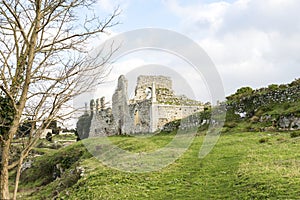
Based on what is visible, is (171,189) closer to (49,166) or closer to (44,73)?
(44,73)

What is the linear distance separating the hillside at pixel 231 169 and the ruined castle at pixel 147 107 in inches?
329

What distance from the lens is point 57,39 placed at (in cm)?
1106

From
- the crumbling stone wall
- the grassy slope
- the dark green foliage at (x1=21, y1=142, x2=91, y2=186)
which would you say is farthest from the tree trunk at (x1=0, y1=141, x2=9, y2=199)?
the crumbling stone wall

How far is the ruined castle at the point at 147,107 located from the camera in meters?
39.1

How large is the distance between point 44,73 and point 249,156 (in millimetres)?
10772

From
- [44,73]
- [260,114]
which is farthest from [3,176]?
[260,114]

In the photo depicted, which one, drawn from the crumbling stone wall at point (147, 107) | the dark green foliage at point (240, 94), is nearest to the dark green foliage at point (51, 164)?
the crumbling stone wall at point (147, 107)

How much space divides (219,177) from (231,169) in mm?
898

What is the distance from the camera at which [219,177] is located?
51.6 feet

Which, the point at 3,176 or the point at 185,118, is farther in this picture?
the point at 185,118

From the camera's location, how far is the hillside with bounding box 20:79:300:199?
535 inches

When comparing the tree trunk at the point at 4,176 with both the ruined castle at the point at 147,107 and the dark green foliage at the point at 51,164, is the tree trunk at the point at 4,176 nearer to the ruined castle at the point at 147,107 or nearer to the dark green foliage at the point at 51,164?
the dark green foliage at the point at 51,164

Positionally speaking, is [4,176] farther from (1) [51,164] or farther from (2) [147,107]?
(2) [147,107]

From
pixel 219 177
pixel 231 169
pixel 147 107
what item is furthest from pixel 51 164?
pixel 219 177
